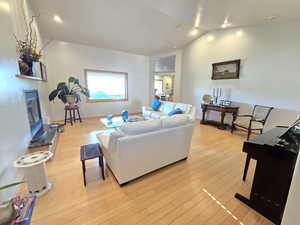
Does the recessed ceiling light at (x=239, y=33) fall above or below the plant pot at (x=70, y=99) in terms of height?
above

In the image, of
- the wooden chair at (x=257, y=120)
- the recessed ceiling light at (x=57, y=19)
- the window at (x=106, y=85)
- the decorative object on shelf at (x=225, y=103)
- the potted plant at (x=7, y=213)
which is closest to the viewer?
the potted plant at (x=7, y=213)

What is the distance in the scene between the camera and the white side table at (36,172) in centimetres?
148

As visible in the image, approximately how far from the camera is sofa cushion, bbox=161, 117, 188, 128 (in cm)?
186

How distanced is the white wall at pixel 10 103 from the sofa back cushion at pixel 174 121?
1862 mm

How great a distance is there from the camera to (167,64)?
7594 millimetres

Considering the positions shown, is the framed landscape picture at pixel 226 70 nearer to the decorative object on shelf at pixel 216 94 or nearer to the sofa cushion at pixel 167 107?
the decorative object on shelf at pixel 216 94

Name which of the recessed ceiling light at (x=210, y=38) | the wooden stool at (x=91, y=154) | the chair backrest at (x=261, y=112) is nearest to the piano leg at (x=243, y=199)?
the wooden stool at (x=91, y=154)

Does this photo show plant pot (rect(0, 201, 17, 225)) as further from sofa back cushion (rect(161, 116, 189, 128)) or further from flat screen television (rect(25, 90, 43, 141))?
flat screen television (rect(25, 90, 43, 141))

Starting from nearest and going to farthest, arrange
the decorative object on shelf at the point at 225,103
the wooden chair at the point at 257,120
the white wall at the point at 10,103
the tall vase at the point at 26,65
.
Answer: the white wall at the point at 10,103
the tall vase at the point at 26,65
the wooden chair at the point at 257,120
the decorative object on shelf at the point at 225,103

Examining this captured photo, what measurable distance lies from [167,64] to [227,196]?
23.3 ft

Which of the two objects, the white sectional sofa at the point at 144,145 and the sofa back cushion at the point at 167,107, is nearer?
the white sectional sofa at the point at 144,145

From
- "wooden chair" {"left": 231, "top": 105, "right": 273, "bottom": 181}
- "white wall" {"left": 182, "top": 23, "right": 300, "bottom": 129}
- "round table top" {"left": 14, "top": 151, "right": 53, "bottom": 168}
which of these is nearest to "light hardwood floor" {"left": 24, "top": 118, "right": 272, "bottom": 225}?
"round table top" {"left": 14, "top": 151, "right": 53, "bottom": 168}

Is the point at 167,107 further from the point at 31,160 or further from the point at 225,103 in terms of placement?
the point at 31,160

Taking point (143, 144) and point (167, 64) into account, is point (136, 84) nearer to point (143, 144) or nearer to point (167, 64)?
point (167, 64)
